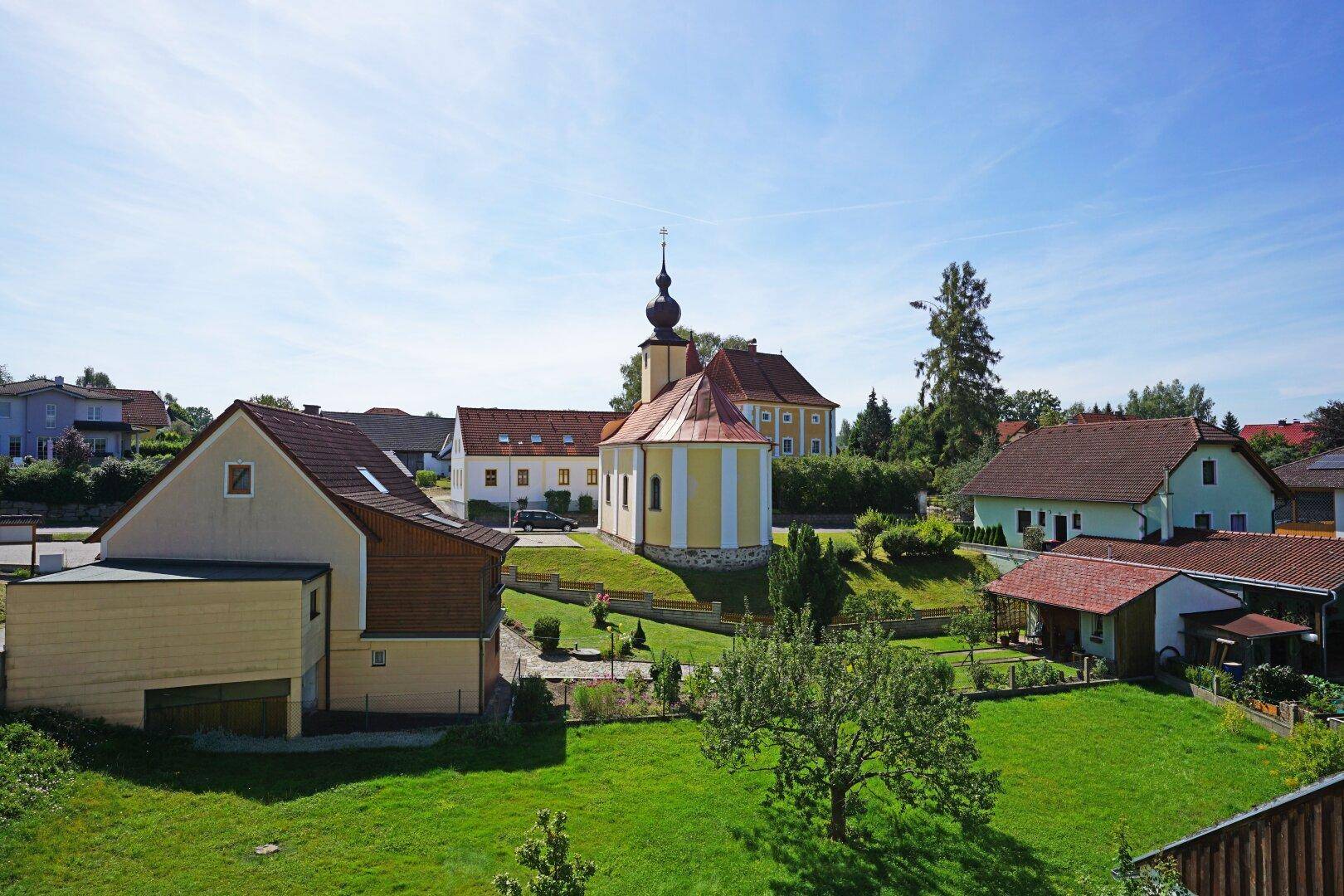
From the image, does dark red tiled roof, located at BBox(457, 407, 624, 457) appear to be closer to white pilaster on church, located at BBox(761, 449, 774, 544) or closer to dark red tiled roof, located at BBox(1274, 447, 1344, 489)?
→ white pilaster on church, located at BBox(761, 449, 774, 544)

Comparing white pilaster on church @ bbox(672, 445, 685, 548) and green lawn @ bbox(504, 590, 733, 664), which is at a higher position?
white pilaster on church @ bbox(672, 445, 685, 548)

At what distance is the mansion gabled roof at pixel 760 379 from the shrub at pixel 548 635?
35.8m

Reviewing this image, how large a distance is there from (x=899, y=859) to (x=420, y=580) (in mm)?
11654

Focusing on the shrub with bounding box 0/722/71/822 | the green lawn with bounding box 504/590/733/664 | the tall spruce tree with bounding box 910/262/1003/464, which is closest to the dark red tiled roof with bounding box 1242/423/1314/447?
the tall spruce tree with bounding box 910/262/1003/464

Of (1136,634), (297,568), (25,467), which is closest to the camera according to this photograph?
(297,568)

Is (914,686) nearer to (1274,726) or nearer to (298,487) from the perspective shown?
(1274,726)

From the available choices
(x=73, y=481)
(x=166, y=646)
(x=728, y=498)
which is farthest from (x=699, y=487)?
(x=73, y=481)

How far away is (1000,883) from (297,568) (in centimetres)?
1493

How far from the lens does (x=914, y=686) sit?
33.4 feet

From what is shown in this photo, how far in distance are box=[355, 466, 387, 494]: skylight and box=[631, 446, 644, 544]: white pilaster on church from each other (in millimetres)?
14819

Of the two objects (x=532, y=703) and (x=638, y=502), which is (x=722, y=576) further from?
(x=532, y=703)

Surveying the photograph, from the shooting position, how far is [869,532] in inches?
1342

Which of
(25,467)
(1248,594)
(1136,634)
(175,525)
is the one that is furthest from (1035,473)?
(25,467)

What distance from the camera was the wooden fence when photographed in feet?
19.8
